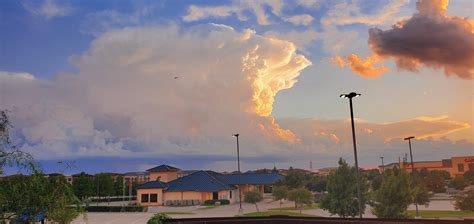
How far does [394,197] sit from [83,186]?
71395 millimetres

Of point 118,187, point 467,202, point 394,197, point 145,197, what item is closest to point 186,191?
point 145,197

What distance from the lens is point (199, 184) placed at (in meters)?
73.8

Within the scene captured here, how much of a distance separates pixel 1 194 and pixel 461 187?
83776mm

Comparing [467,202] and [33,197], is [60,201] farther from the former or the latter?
[467,202]

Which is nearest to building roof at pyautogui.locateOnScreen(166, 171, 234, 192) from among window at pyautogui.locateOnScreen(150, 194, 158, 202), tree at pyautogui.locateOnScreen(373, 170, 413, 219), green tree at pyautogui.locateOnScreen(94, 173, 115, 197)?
window at pyautogui.locateOnScreen(150, 194, 158, 202)

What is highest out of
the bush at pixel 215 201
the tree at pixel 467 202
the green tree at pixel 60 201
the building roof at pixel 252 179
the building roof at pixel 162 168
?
the building roof at pixel 162 168

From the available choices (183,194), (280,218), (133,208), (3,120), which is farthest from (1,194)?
(183,194)

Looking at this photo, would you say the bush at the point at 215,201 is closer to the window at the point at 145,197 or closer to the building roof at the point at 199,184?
the building roof at the point at 199,184

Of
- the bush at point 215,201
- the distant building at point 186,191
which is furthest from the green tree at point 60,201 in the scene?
the bush at point 215,201

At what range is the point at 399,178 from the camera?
2905 cm

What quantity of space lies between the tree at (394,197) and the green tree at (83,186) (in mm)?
69902

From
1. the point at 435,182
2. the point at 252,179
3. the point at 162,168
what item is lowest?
the point at 435,182

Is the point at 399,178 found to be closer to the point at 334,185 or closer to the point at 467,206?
the point at 334,185

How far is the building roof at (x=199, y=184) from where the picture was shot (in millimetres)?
72438
